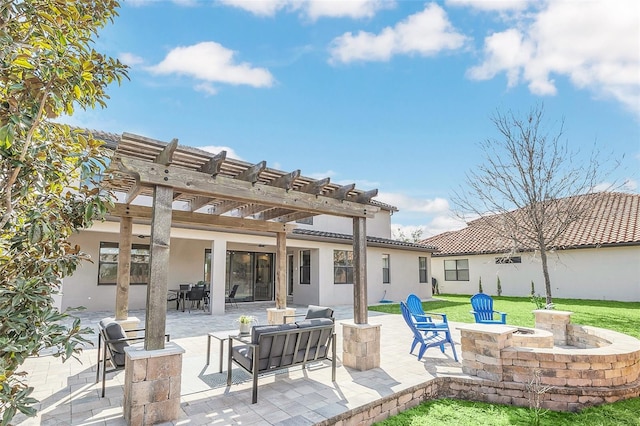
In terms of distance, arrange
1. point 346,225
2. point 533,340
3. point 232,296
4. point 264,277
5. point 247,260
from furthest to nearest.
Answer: point 346,225
point 264,277
point 247,260
point 232,296
point 533,340

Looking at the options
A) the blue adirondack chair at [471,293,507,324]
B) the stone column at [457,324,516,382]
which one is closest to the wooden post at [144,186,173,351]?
the stone column at [457,324,516,382]

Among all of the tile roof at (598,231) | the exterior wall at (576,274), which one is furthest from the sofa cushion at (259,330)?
the exterior wall at (576,274)

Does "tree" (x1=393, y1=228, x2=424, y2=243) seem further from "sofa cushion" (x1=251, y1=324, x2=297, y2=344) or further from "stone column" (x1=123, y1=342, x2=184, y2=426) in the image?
"stone column" (x1=123, y1=342, x2=184, y2=426)

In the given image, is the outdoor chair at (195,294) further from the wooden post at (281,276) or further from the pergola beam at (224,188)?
the pergola beam at (224,188)

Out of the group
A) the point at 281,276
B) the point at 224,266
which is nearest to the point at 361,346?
the point at 281,276

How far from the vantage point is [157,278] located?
3.91 m

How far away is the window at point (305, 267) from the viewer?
50.9ft

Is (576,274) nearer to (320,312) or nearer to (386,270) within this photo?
(386,270)

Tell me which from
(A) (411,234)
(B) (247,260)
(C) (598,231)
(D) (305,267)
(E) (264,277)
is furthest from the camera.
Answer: (A) (411,234)

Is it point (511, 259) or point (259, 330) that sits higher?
point (511, 259)

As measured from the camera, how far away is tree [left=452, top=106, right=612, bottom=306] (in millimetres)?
10312

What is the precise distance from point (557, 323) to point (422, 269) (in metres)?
11.4

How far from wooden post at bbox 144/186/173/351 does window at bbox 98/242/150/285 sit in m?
9.07

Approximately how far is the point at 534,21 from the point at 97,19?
972cm
